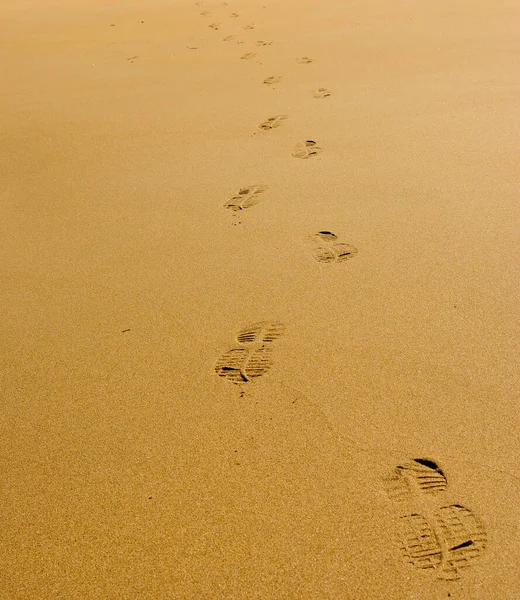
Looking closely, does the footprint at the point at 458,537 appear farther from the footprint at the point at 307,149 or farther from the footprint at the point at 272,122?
the footprint at the point at 272,122

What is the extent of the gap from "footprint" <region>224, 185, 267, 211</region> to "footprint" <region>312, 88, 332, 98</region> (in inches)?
51.4

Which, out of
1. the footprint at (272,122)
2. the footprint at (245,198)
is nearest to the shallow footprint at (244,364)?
the footprint at (245,198)

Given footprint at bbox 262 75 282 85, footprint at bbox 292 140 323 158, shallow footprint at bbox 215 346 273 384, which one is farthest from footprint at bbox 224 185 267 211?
footprint at bbox 262 75 282 85

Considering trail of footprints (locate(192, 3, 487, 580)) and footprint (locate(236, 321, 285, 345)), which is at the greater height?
footprint (locate(236, 321, 285, 345))

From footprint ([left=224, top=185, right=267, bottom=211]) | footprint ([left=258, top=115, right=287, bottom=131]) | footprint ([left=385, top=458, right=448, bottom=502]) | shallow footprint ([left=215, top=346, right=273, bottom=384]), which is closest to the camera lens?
footprint ([left=385, top=458, right=448, bottom=502])

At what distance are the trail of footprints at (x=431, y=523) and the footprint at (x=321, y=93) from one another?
2.91m

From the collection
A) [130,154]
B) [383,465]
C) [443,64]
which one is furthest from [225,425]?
[443,64]

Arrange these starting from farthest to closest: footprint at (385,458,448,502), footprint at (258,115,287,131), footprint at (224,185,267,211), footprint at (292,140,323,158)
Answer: footprint at (258,115,287,131), footprint at (292,140,323,158), footprint at (224,185,267,211), footprint at (385,458,448,502)

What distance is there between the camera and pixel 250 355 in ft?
6.43

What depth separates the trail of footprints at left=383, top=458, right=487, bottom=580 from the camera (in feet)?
4.50

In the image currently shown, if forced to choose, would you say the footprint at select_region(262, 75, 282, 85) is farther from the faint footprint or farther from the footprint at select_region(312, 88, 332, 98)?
the faint footprint

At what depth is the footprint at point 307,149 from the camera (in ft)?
10.7

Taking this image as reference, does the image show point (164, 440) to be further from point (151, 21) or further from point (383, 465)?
point (151, 21)

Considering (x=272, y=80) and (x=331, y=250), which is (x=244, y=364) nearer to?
(x=331, y=250)
